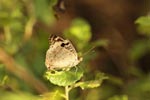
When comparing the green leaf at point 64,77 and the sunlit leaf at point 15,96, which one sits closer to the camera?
the green leaf at point 64,77

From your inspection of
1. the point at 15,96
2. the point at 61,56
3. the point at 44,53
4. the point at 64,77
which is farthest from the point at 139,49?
the point at 64,77

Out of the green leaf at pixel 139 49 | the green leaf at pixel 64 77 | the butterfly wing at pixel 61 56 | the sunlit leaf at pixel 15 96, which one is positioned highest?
the green leaf at pixel 139 49

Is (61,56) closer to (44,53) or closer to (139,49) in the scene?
(44,53)

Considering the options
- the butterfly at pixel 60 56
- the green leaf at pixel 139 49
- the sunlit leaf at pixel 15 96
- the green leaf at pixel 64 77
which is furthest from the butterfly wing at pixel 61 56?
the green leaf at pixel 139 49

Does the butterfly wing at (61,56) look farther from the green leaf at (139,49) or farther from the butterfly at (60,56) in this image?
the green leaf at (139,49)

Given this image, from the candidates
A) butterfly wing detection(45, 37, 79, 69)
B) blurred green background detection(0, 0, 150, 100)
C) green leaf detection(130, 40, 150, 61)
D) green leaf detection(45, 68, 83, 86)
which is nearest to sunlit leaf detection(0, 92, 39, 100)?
blurred green background detection(0, 0, 150, 100)

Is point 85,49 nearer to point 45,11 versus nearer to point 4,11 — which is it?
point 45,11
